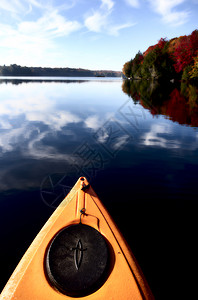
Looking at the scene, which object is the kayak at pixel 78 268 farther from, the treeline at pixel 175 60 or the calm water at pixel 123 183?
the treeline at pixel 175 60

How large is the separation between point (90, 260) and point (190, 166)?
670 centimetres

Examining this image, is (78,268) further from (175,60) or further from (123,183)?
(175,60)

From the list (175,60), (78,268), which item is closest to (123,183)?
(78,268)

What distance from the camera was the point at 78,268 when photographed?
241 cm

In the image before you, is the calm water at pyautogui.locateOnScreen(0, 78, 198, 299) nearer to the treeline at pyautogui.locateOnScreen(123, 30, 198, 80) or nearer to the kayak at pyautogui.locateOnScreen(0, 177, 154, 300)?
the kayak at pyautogui.locateOnScreen(0, 177, 154, 300)

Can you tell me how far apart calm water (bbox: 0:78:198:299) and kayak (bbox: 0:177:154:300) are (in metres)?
1.35

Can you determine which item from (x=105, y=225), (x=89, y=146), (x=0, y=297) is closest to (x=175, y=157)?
(x=89, y=146)

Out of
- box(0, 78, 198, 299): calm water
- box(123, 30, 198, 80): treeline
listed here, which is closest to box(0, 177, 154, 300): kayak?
box(0, 78, 198, 299): calm water

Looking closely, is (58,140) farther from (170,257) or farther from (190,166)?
(170,257)

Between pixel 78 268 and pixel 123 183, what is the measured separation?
411 cm

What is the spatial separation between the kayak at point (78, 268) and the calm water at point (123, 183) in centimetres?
135

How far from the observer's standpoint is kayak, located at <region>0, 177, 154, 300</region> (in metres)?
2.22

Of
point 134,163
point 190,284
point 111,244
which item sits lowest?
point 190,284

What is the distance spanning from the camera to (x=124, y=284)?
2.32 metres
